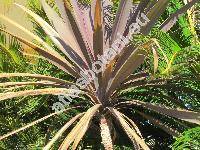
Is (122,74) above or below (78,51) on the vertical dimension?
below

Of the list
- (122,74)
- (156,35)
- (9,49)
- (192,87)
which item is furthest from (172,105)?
(9,49)

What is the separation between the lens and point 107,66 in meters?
1.75

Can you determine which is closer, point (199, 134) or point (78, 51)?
point (199, 134)

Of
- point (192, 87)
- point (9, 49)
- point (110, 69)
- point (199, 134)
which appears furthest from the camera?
point (9, 49)

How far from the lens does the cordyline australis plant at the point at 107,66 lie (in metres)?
1.72

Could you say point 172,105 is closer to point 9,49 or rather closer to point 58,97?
point 58,97

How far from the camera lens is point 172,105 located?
200 centimetres

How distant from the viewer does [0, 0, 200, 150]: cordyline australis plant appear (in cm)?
172

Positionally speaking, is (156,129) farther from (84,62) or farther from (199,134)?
(199,134)

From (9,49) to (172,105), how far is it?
0.97 meters

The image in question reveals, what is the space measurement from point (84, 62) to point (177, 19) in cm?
49

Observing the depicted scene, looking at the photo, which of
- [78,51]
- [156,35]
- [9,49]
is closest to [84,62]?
[78,51]

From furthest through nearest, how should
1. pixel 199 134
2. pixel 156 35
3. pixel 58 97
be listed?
pixel 58 97
pixel 156 35
pixel 199 134

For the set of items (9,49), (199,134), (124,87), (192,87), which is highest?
(9,49)
